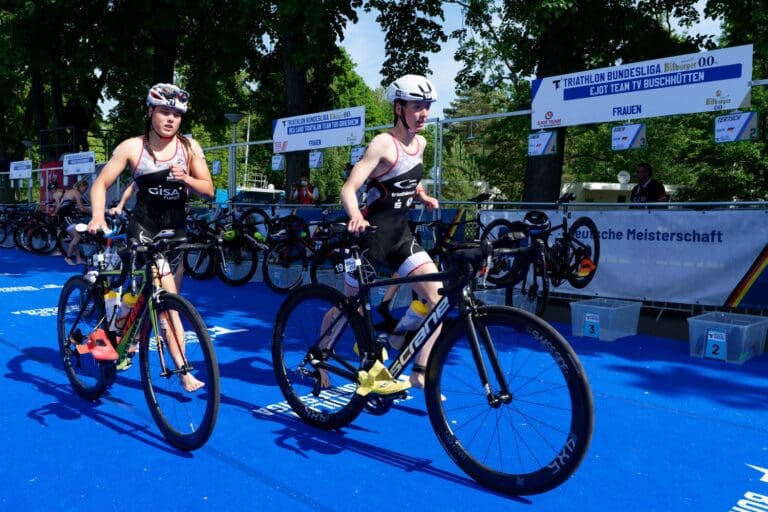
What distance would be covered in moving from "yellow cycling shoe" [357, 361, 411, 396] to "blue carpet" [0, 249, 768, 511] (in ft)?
1.26

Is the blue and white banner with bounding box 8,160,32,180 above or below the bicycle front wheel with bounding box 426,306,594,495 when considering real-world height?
above

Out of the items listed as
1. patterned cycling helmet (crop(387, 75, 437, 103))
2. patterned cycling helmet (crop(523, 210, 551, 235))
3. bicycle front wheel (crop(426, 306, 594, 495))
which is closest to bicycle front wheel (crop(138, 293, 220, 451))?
bicycle front wheel (crop(426, 306, 594, 495))

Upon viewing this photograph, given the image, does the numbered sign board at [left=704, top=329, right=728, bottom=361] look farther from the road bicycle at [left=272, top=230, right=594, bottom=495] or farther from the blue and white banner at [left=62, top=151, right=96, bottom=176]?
the blue and white banner at [left=62, top=151, right=96, bottom=176]

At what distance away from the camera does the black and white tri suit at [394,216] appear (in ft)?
13.7

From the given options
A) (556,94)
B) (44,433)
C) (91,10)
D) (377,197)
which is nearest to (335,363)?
(377,197)

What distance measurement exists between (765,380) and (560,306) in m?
3.25

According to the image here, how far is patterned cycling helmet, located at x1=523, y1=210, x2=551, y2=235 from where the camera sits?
824 cm

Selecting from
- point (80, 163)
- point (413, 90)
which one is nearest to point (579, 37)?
point (413, 90)

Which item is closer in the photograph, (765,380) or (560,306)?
(765,380)

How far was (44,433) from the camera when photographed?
3965 mm

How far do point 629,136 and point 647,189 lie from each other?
9.11 feet

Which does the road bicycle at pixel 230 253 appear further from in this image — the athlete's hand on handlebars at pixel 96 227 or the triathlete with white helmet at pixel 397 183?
the triathlete with white helmet at pixel 397 183

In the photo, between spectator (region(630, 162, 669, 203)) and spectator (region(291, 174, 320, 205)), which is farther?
spectator (region(291, 174, 320, 205))

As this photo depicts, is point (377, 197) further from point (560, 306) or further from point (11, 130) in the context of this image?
point (11, 130)
